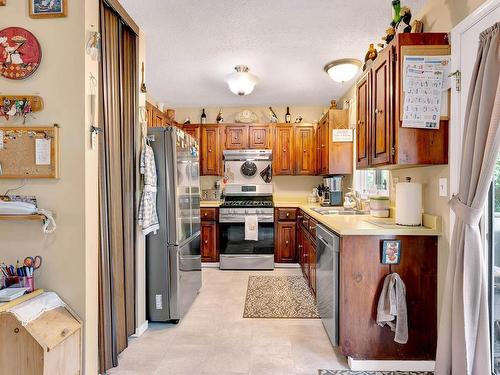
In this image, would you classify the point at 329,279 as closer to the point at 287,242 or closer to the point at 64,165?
the point at 64,165

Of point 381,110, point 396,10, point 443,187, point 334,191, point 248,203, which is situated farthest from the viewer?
point 248,203

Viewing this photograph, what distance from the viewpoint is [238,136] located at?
520 cm

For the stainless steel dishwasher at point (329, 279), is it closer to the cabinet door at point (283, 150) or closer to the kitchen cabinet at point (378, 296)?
the kitchen cabinet at point (378, 296)

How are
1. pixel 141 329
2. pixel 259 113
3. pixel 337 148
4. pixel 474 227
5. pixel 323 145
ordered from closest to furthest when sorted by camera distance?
pixel 474 227 → pixel 141 329 → pixel 337 148 → pixel 323 145 → pixel 259 113

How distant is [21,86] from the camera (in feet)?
5.74

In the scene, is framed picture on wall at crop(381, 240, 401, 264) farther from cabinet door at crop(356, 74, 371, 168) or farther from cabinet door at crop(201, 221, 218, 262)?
cabinet door at crop(201, 221, 218, 262)

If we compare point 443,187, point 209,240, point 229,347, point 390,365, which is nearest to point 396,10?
point 443,187

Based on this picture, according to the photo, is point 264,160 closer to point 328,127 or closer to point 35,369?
point 328,127

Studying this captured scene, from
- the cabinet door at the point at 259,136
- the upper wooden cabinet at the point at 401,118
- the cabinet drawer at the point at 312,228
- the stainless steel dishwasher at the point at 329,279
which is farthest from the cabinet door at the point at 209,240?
the upper wooden cabinet at the point at 401,118

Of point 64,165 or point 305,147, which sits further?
point 305,147

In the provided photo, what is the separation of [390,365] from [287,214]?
274 centimetres


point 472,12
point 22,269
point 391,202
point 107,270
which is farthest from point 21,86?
point 391,202

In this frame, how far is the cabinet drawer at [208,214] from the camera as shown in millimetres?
4727

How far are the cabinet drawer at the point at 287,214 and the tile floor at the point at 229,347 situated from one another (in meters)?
1.81
